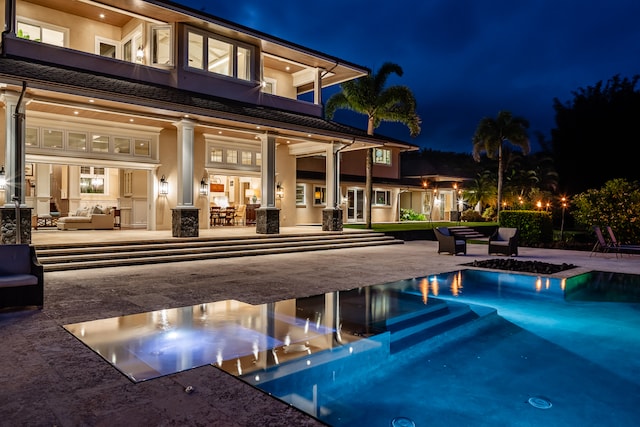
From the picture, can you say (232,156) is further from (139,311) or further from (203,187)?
(139,311)

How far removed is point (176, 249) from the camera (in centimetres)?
1217

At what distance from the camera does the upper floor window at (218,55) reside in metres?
15.5

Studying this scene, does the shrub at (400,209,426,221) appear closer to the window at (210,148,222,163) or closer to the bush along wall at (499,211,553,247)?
the bush along wall at (499,211,553,247)

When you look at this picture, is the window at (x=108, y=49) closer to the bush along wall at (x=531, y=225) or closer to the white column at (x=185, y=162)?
the white column at (x=185, y=162)

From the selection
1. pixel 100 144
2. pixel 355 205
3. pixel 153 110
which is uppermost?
pixel 153 110

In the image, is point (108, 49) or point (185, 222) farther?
point (108, 49)

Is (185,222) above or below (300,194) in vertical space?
below

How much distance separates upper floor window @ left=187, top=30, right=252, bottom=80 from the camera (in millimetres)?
15453

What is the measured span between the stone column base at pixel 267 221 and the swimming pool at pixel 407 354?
7891mm

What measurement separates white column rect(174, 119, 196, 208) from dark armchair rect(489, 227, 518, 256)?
9.83 meters

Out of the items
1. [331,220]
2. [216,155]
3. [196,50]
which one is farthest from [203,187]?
[331,220]

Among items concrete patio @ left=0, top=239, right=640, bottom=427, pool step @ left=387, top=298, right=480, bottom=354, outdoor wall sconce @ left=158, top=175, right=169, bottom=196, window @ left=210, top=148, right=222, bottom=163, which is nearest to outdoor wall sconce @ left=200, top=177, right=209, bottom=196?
window @ left=210, top=148, right=222, bottom=163

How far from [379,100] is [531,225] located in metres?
9.00

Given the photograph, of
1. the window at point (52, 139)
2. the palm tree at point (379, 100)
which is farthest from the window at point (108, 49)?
the palm tree at point (379, 100)
